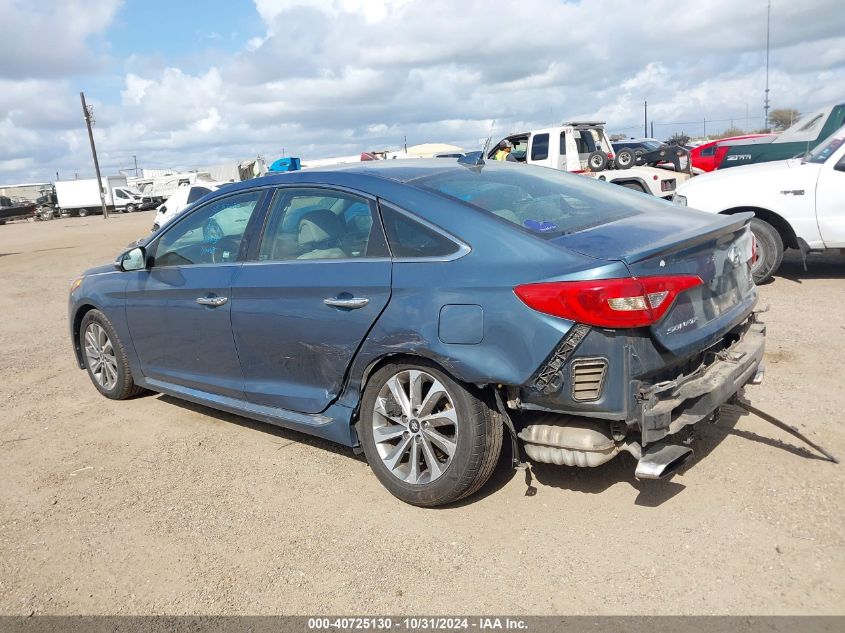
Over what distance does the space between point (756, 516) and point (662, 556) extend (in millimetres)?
550

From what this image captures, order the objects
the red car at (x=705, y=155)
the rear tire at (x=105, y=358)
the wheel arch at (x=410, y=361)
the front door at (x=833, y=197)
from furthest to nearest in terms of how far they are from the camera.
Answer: the red car at (x=705, y=155) → the front door at (x=833, y=197) → the rear tire at (x=105, y=358) → the wheel arch at (x=410, y=361)

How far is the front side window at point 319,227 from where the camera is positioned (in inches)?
148

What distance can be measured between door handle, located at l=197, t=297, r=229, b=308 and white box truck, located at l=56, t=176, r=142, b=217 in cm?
5075

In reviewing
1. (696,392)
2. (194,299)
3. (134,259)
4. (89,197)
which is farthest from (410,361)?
(89,197)

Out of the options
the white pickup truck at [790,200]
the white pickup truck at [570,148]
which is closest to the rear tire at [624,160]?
the white pickup truck at [570,148]

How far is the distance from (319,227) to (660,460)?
2.12m

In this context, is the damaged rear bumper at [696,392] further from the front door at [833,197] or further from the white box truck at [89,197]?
the white box truck at [89,197]

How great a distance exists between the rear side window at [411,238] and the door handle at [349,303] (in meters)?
0.28

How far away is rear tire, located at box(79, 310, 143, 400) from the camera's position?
17.7ft

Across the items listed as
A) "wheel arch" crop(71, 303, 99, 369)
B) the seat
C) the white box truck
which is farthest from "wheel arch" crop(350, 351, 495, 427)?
the white box truck

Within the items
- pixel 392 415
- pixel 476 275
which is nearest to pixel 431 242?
pixel 476 275

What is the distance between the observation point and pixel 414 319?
3354 millimetres

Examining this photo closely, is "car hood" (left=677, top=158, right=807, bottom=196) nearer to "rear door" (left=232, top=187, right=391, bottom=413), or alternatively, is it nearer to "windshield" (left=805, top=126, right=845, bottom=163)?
"windshield" (left=805, top=126, right=845, bottom=163)

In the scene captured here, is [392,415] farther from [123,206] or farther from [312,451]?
[123,206]
